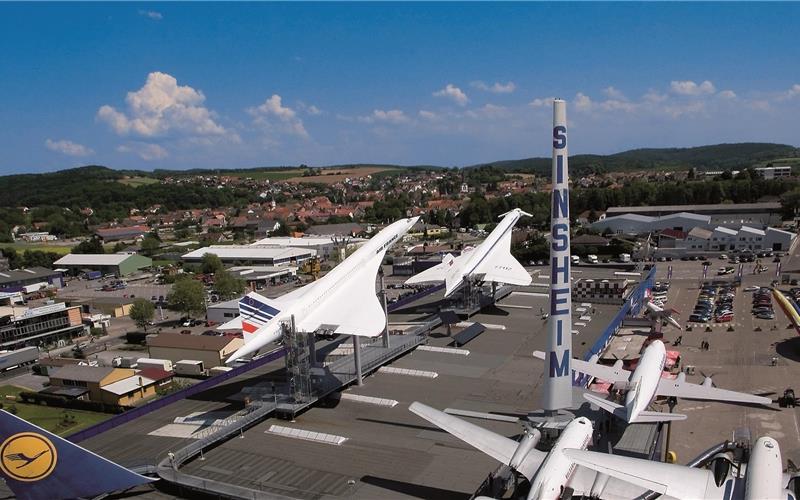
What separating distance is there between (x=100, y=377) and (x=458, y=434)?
124 feet

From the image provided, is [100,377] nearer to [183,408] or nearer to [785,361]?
[183,408]

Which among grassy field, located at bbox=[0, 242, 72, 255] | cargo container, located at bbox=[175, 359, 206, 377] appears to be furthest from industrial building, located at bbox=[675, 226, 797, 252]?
grassy field, located at bbox=[0, 242, 72, 255]

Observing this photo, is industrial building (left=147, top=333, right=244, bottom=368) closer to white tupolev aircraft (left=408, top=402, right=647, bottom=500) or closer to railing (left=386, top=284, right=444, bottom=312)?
railing (left=386, top=284, right=444, bottom=312)

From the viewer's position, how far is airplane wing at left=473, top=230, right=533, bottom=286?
174ft

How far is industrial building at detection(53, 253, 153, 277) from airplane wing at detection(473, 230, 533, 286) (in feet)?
290

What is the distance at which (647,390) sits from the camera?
1080 inches

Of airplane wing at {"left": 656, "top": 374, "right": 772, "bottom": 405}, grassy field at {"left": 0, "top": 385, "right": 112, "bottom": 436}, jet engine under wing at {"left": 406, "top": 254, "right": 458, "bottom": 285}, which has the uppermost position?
jet engine under wing at {"left": 406, "top": 254, "right": 458, "bottom": 285}

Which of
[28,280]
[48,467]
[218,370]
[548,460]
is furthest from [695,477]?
[28,280]

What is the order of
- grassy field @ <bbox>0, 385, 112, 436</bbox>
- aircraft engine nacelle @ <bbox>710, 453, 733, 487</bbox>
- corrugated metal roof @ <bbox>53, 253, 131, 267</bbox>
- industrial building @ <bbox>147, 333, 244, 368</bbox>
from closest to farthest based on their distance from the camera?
aircraft engine nacelle @ <bbox>710, 453, 733, 487</bbox> < grassy field @ <bbox>0, 385, 112, 436</bbox> < industrial building @ <bbox>147, 333, 244, 368</bbox> < corrugated metal roof @ <bbox>53, 253, 131, 267</bbox>

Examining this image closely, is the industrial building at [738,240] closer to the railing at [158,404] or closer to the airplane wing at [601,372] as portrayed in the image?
the airplane wing at [601,372]

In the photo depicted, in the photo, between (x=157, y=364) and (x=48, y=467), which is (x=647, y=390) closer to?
(x=48, y=467)

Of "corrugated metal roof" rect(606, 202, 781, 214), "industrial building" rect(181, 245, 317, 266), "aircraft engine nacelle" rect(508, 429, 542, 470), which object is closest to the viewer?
"aircraft engine nacelle" rect(508, 429, 542, 470)

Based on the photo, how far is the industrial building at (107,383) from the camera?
4550 centimetres

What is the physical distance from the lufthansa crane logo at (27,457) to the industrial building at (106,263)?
342 feet
